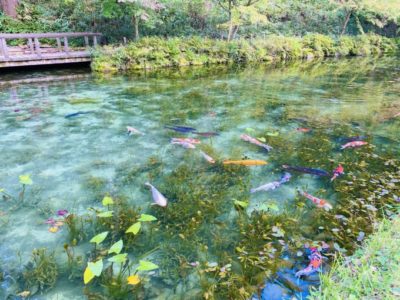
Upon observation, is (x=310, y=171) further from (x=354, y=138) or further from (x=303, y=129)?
(x=303, y=129)

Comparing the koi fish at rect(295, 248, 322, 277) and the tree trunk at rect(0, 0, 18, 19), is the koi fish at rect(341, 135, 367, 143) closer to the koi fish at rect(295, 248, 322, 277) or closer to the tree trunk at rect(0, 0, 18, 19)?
the koi fish at rect(295, 248, 322, 277)

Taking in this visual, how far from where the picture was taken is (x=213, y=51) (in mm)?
14844

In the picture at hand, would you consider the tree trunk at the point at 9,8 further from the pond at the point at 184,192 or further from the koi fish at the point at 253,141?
the koi fish at the point at 253,141

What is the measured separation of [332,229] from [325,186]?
96 cm

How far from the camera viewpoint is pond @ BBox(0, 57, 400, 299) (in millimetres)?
2545

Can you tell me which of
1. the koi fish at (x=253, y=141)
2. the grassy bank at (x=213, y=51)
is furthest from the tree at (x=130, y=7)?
the koi fish at (x=253, y=141)

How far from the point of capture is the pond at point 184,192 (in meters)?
2.54

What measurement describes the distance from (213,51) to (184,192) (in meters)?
12.3

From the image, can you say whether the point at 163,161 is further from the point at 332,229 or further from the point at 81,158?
the point at 332,229

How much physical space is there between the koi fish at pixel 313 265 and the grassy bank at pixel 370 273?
0.15m

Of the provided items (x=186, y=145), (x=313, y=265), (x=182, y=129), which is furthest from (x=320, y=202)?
(x=182, y=129)

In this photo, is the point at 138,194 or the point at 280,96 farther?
the point at 280,96

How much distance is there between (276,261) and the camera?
8.85ft

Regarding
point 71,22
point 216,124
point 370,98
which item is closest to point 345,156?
point 216,124
